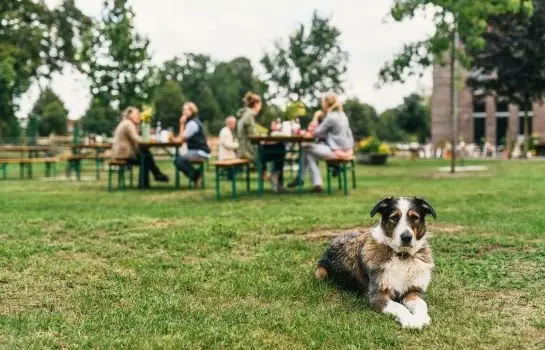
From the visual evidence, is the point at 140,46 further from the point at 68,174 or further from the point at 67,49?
the point at 68,174

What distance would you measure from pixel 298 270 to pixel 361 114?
64.7 meters

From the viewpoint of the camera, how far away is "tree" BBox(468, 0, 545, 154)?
31656 mm

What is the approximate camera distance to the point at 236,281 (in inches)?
211

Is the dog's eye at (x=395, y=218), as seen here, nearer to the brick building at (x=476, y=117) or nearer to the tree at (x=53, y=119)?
the brick building at (x=476, y=117)

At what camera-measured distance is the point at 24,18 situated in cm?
3138

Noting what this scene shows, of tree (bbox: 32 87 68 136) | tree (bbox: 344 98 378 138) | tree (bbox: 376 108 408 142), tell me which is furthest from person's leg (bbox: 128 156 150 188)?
tree (bbox: 376 108 408 142)

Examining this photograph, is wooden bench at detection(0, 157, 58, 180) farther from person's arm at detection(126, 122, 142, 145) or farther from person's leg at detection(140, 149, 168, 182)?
person's arm at detection(126, 122, 142, 145)

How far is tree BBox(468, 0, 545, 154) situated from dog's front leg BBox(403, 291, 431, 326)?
2898cm

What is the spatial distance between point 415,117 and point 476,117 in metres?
13.9

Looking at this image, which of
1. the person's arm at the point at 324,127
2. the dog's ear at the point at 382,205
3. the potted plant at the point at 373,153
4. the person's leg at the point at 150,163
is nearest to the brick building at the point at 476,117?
the potted plant at the point at 373,153

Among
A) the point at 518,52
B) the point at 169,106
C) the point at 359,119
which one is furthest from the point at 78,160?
the point at 359,119

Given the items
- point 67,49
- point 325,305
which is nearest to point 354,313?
point 325,305

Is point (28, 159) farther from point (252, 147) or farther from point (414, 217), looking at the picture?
point (414, 217)

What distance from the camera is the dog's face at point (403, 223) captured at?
4.32 m
